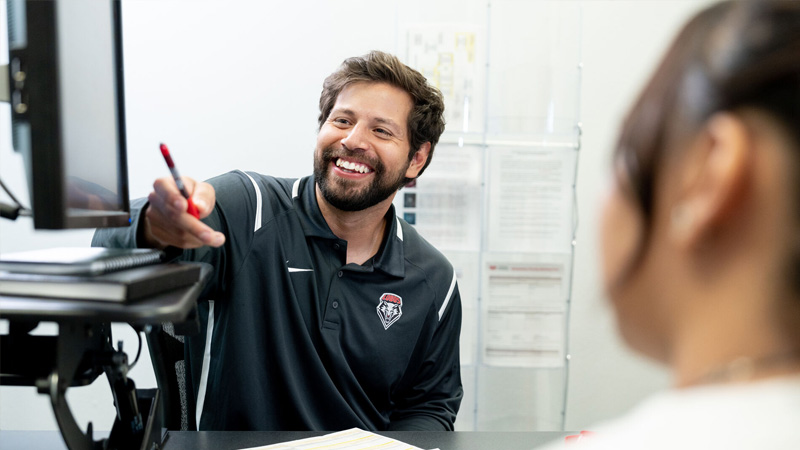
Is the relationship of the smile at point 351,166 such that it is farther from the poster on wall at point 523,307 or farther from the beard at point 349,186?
the poster on wall at point 523,307

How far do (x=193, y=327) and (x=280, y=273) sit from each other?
2.01ft

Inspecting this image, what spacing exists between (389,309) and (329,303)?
6.6 inches

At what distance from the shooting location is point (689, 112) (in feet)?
1.41

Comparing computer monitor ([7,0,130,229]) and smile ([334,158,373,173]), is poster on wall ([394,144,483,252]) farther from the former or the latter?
computer monitor ([7,0,130,229])

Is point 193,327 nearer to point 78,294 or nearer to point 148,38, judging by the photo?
point 78,294

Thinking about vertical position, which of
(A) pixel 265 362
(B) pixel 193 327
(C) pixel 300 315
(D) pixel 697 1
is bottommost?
(A) pixel 265 362

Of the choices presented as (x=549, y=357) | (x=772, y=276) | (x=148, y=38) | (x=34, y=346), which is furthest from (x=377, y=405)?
(x=148, y=38)

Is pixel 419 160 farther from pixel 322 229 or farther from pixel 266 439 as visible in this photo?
pixel 266 439

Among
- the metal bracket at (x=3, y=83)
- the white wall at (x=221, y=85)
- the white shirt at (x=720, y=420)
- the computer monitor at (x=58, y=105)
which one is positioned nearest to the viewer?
the white shirt at (x=720, y=420)

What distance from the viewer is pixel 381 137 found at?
6.51 ft

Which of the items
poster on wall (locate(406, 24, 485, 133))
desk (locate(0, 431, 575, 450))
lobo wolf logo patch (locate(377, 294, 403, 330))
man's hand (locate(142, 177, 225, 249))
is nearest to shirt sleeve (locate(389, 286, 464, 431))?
lobo wolf logo patch (locate(377, 294, 403, 330))

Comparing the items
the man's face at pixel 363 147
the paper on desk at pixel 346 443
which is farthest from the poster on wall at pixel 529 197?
the paper on desk at pixel 346 443

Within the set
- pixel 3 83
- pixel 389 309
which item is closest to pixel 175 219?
pixel 3 83

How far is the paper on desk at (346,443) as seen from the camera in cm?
112
